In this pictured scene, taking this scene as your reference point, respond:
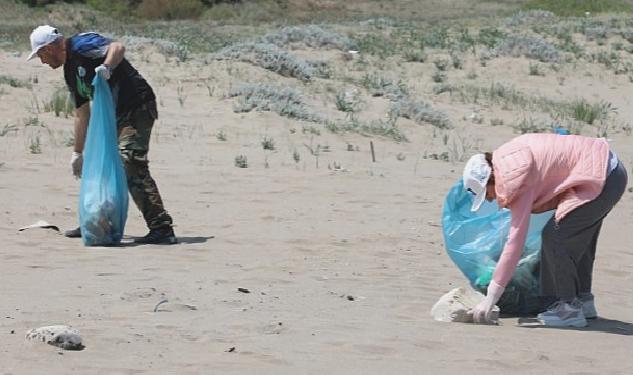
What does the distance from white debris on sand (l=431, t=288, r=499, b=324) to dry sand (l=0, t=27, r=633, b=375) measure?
8 centimetres

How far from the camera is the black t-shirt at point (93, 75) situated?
28.3ft

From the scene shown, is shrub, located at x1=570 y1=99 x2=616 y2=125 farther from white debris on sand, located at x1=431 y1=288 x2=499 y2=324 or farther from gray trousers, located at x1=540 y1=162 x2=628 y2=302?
white debris on sand, located at x1=431 y1=288 x2=499 y2=324

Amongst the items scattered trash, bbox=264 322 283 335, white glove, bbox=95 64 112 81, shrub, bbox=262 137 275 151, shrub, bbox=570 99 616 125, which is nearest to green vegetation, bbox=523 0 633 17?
shrub, bbox=570 99 616 125

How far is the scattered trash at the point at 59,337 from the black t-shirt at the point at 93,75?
3.39 meters

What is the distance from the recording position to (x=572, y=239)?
643 centimetres

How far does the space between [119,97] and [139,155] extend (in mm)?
406

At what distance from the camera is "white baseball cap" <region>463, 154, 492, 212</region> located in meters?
6.18

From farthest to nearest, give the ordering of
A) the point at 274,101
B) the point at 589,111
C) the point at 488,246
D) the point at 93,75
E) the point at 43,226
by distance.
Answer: the point at 589,111 → the point at 274,101 → the point at 43,226 → the point at 93,75 → the point at 488,246

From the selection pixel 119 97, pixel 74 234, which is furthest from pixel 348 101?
pixel 119 97

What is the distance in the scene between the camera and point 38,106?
48.6 ft

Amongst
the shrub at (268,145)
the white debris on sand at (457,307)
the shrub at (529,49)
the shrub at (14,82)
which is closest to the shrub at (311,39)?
the shrub at (529,49)

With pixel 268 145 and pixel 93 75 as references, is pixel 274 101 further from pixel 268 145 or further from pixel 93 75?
pixel 93 75

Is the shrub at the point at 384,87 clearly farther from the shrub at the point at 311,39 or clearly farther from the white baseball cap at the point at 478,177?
the white baseball cap at the point at 478,177

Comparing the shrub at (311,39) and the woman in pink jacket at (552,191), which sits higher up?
the woman in pink jacket at (552,191)
